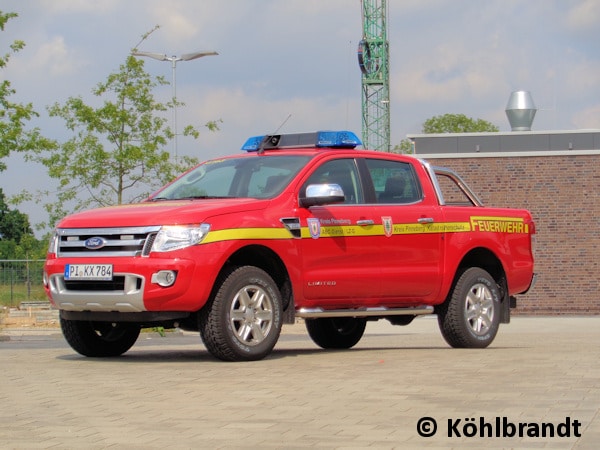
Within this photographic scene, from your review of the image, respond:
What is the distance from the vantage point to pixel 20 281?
3466cm

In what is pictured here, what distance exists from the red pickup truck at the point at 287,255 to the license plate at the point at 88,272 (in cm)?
1

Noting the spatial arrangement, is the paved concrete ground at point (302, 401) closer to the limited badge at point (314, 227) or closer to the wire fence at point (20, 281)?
the limited badge at point (314, 227)

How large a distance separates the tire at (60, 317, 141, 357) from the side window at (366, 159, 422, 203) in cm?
261

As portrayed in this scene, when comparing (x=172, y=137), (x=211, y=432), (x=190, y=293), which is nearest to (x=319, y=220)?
(x=190, y=293)

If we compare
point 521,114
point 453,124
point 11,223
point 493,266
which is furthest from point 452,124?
point 493,266

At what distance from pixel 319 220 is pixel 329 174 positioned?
63 centimetres

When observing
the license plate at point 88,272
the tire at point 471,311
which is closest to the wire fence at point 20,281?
the tire at point 471,311

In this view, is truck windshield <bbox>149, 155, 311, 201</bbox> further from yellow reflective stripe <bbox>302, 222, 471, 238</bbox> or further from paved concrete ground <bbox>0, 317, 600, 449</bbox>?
paved concrete ground <bbox>0, 317, 600, 449</bbox>

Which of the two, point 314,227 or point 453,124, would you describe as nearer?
point 314,227

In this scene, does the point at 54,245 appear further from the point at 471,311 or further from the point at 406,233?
the point at 471,311

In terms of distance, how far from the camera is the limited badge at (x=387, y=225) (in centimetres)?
1133

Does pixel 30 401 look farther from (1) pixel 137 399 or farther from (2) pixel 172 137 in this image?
(2) pixel 172 137

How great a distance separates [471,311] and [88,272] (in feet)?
13.3

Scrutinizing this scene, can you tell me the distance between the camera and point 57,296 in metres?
10.2
